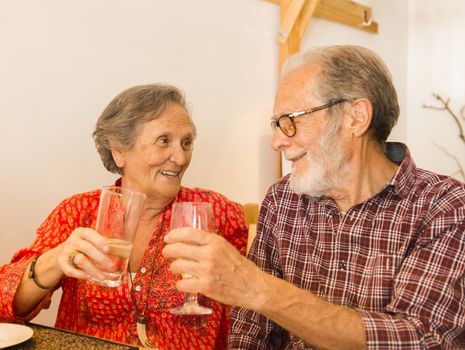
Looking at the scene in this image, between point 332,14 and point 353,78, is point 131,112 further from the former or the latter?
point 332,14

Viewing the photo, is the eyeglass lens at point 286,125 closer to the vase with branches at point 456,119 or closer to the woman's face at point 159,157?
the woman's face at point 159,157

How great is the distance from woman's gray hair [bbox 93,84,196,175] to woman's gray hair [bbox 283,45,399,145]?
0.63 meters

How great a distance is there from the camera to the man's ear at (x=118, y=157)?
207cm

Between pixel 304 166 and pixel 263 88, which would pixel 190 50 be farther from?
pixel 304 166

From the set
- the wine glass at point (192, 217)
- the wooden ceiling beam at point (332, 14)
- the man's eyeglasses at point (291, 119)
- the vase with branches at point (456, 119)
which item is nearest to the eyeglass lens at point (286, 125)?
the man's eyeglasses at point (291, 119)

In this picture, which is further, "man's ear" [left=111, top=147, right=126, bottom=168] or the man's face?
"man's ear" [left=111, top=147, right=126, bottom=168]

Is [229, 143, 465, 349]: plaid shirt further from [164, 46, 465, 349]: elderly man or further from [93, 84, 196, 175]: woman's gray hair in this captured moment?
[93, 84, 196, 175]: woman's gray hair

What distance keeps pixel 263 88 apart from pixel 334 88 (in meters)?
1.84

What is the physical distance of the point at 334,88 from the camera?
162cm

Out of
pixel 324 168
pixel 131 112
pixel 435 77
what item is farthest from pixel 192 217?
pixel 435 77

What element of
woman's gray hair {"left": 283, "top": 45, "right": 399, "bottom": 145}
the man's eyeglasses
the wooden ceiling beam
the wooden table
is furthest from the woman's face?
the wooden ceiling beam

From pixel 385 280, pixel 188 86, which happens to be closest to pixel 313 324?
pixel 385 280

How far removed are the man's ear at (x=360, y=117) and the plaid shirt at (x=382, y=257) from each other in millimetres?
145

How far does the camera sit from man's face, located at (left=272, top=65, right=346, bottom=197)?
1606mm
